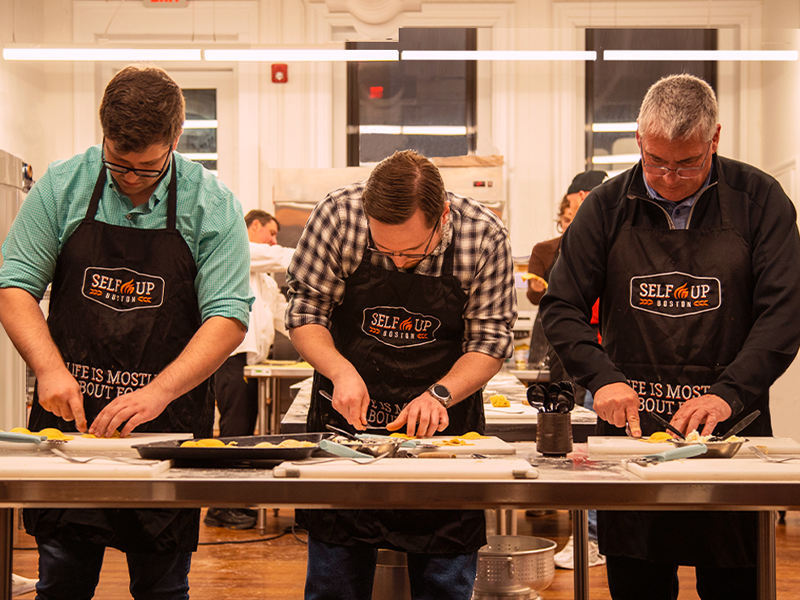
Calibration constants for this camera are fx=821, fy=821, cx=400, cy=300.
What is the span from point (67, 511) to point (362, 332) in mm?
685

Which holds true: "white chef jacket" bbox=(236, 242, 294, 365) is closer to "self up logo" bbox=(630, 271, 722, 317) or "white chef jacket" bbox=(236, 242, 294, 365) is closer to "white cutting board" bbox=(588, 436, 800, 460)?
"self up logo" bbox=(630, 271, 722, 317)

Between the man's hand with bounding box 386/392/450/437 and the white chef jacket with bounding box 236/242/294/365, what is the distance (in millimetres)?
2943

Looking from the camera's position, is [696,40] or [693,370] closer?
[693,370]

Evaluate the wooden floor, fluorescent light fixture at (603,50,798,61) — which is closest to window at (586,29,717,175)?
fluorescent light fixture at (603,50,798,61)

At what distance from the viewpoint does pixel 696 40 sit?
24.5 ft

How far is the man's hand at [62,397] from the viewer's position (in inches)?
61.4

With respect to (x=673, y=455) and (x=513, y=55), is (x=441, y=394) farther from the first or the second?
(x=513, y=55)

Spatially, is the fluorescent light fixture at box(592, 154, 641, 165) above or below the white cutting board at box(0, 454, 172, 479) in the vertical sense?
above

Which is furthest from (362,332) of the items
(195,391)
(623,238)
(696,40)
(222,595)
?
(696,40)

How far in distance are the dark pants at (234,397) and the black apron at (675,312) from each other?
303 cm

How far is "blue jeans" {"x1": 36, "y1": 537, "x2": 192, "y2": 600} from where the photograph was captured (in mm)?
1591

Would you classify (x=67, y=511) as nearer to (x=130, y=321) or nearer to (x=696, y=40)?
(x=130, y=321)

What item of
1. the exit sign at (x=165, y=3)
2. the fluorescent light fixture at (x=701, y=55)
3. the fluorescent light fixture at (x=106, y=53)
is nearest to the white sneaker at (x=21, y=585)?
the fluorescent light fixture at (x=106, y=53)

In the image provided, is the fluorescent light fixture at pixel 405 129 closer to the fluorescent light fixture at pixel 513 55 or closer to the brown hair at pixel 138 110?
the fluorescent light fixture at pixel 513 55
